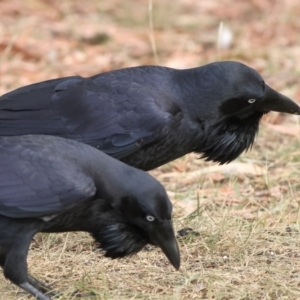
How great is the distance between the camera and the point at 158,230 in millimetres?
4324

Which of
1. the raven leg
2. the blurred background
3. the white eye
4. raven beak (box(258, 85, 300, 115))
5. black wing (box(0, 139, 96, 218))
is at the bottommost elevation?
the blurred background

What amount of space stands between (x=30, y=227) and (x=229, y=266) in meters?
1.20

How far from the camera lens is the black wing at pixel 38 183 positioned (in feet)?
14.1

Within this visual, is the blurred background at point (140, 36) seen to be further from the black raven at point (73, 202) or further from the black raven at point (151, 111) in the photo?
the black raven at point (73, 202)

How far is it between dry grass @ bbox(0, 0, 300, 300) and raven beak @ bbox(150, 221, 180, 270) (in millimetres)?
203

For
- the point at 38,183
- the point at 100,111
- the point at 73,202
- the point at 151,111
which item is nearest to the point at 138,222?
the point at 73,202

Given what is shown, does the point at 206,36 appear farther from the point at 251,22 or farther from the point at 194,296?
the point at 194,296

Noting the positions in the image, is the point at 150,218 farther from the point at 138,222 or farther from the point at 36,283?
the point at 36,283

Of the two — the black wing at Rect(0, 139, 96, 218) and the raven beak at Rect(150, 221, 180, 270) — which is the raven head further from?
the black wing at Rect(0, 139, 96, 218)

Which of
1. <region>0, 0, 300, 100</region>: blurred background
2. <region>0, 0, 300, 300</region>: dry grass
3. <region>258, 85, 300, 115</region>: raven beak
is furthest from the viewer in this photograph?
<region>0, 0, 300, 100</region>: blurred background

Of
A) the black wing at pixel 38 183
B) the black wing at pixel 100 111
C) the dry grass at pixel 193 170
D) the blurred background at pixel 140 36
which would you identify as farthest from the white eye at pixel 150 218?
the blurred background at pixel 140 36

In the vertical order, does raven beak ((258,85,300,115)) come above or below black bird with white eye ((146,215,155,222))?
below

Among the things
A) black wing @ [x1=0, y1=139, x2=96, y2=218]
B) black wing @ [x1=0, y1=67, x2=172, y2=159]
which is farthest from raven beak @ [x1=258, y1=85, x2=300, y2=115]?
black wing @ [x1=0, y1=139, x2=96, y2=218]

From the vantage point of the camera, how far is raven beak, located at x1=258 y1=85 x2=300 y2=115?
221 inches
